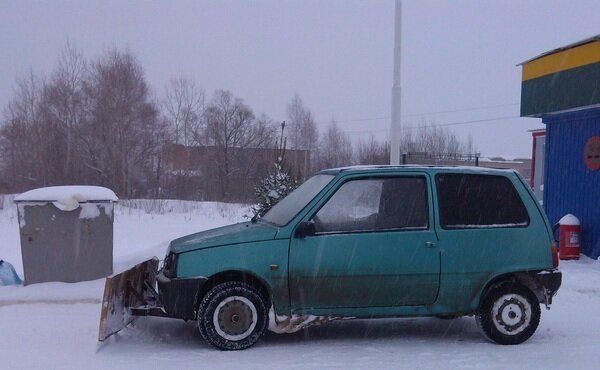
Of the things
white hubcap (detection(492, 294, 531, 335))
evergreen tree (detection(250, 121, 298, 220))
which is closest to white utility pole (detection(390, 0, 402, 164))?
evergreen tree (detection(250, 121, 298, 220))

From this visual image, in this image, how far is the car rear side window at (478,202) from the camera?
5988 mm

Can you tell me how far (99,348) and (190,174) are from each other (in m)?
38.9

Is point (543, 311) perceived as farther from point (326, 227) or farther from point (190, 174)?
point (190, 174)

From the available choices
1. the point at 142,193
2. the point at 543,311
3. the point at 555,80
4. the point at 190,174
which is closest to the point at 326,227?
the point at 543,311

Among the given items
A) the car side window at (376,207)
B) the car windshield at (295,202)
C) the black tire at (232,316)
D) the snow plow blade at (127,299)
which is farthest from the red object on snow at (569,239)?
the snow plow blade at (127,299)

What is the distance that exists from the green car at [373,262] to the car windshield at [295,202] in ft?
0.11

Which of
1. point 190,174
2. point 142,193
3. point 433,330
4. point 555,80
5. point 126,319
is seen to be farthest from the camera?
point 190,174

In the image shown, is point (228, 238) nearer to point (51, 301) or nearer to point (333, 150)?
point (51, 301)

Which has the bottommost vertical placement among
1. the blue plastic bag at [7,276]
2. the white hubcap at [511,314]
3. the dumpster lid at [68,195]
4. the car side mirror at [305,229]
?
the blue plastic bag at [7,276]

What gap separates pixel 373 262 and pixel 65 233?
4.43m

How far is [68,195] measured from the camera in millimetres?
7699

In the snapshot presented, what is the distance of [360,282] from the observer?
223 inches

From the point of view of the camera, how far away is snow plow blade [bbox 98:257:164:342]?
5316 mm

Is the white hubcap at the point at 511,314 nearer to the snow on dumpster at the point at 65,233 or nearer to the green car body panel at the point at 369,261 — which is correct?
the green car body panel at the point at 369,261
